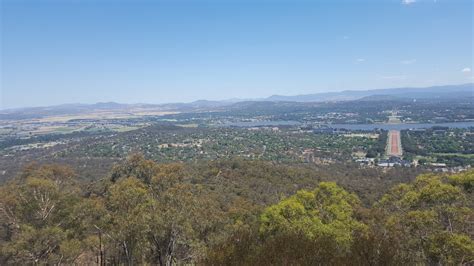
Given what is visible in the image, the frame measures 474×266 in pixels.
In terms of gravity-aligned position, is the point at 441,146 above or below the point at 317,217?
below

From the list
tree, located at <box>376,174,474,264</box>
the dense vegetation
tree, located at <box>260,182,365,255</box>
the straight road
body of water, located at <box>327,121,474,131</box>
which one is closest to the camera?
tree, located at <box>376,174,474,264</box>

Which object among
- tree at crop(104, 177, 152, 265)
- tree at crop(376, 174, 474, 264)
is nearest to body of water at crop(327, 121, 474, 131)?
tree at crop(376, 174, 474, 264)

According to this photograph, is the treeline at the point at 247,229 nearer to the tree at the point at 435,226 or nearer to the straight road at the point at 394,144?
the tree at the point at 435,226

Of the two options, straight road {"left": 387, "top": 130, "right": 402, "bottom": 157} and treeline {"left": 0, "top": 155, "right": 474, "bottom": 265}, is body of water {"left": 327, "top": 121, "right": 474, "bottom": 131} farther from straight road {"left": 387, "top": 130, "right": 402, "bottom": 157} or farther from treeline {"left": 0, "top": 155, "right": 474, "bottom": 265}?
treeline {"left": 0, "top": 155, "right": 474, "bottom": 265}

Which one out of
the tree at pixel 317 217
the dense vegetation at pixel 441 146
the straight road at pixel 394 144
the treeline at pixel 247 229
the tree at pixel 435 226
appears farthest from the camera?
the straight road at pixel 394 144

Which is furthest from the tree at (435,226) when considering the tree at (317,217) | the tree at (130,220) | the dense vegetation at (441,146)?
the dense vegetation at (441,146)

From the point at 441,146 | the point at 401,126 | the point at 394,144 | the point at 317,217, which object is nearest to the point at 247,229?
the point at 317,217

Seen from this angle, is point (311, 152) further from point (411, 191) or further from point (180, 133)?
point (411, 191)

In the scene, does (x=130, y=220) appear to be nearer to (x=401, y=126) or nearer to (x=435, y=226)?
(x=435, y=226)

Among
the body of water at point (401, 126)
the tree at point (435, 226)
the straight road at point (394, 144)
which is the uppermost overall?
the tree at point (435, 226)

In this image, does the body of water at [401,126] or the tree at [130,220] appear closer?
the tree at [130,220]
